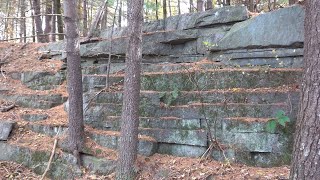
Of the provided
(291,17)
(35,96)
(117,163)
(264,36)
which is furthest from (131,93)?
(35,96)

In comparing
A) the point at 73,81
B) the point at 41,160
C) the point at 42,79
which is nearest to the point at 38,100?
the point at 42,79

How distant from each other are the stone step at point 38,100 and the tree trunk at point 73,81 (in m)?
2.28

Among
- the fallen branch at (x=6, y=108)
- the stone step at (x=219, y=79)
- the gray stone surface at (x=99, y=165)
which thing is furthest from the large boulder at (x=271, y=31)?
the fallen branch at (x=6, y=108)

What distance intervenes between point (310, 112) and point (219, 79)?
11.7 feet

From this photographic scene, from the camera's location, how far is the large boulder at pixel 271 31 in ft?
23.1

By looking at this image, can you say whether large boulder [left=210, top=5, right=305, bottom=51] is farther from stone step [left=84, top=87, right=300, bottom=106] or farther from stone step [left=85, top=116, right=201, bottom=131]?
stone step [left=85, top=116, right=201, bottom=131]

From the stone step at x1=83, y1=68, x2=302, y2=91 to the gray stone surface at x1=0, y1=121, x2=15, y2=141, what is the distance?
11.6ft

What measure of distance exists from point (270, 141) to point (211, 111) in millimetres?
1316

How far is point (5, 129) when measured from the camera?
813cm

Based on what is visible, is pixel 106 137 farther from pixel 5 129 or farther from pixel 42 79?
pixel 42 79

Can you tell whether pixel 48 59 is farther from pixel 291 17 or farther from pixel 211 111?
pixel 291 17

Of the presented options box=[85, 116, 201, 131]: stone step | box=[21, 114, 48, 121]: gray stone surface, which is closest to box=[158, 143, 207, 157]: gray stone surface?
box=[85, 116, 201, 131]: stone step

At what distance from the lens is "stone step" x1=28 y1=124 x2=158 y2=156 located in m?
6.80

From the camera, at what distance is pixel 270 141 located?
19.5 feet
